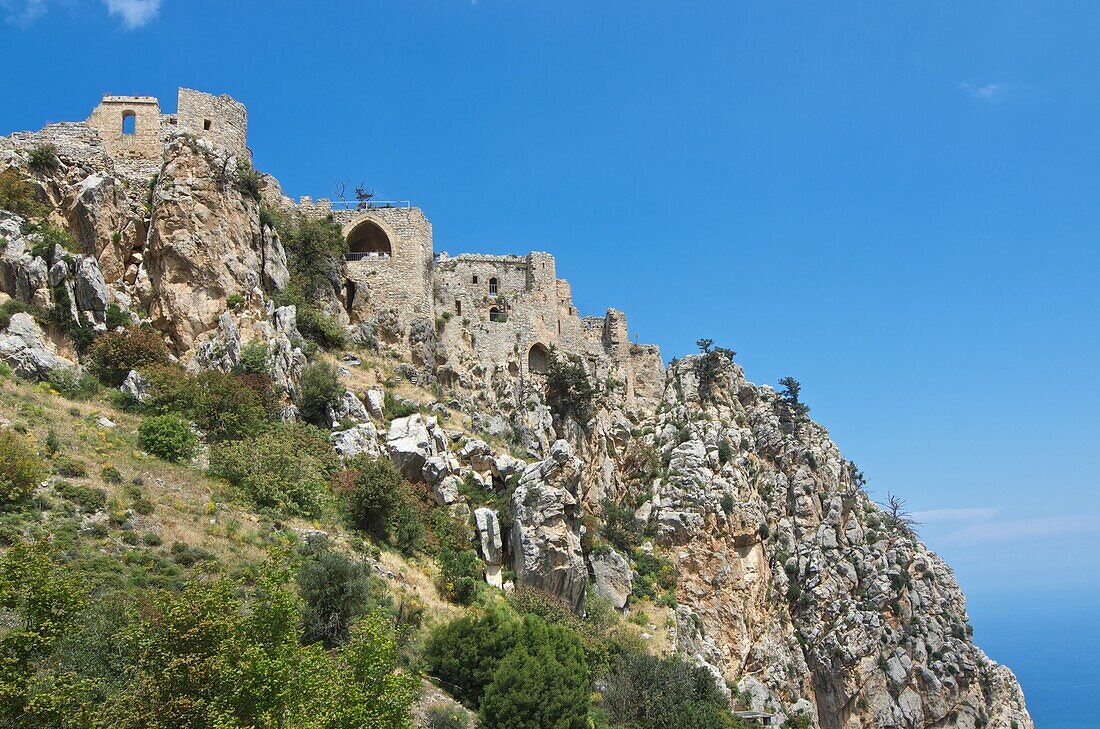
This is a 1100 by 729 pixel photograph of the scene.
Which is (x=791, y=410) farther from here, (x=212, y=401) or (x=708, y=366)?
(x=212, y=401)

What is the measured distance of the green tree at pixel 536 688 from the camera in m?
19.9

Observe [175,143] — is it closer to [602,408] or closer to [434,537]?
[434,537]

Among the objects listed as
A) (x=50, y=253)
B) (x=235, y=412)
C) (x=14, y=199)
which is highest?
(x=14, y=199)

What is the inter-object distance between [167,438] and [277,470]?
3122 millimetres

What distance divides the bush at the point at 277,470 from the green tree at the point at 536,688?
7.42 metres

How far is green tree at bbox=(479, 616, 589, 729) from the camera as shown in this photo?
783 inches

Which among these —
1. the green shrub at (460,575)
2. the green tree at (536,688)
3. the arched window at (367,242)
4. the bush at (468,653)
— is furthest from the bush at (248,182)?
the green tree at (536,688)

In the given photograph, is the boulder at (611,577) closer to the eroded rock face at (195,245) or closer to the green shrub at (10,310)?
the eroded rock face at (195,245)

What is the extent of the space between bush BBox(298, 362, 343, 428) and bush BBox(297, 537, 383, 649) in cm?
855

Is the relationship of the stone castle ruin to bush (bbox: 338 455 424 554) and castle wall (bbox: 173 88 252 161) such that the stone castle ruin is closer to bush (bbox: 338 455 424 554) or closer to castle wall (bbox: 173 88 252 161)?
castle wall (bbox: 173 88 252 161)

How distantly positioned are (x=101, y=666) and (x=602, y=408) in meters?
27.8

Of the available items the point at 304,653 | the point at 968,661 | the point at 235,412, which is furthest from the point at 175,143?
the point at 968,661

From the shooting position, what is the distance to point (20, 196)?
2817 centimetres

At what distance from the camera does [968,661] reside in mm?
47625
